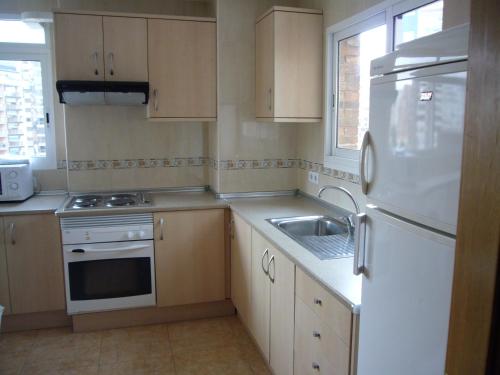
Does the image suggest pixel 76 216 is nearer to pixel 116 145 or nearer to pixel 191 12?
pixel 116 145

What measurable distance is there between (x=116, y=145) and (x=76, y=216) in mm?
743

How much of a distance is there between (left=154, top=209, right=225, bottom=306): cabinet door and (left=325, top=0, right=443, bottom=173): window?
97cm

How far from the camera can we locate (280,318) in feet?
7.57

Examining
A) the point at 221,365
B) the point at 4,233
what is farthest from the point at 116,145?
the point at 221,365

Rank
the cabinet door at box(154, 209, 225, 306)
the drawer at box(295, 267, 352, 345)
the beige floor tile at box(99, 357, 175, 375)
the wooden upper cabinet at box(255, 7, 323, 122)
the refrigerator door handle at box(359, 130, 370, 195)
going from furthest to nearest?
the cabinet door at box(154, 209, 225, 306), the wooden upper cabinet at box(255, 7, 323, 122), the beige floor tile at box(99, 357, 175, 375), the drawer at box(295, 267, 352, 345), the refrigerator door handle at box(359, 130, 370, 195)

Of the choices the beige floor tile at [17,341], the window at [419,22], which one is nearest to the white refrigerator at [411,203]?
the window at [419,22]

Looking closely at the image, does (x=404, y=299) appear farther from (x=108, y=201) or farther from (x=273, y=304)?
(x=108, y=201)

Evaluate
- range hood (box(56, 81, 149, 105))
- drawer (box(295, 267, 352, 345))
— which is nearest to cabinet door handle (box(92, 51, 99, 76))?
range hood (box(56, 81, 149, 105))

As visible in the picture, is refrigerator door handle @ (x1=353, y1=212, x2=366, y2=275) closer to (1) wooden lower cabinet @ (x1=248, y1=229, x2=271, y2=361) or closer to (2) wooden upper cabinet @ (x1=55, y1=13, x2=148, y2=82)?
(1) wooden lower cabinet @ (x1=248, y1=229, x2=271, y2=361)

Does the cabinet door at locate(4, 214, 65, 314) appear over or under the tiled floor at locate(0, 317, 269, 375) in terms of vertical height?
over

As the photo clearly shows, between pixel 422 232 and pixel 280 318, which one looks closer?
pixel 422 232

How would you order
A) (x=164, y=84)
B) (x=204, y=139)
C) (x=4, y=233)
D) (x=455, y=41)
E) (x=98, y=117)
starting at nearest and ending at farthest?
1. (x=455, y=41)
2. (x=4, y=233)
3. (x=164, y=84)
4. (x=98, y=117)
5. (x=204, y=139)

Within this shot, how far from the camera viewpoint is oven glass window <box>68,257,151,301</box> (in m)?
3.09

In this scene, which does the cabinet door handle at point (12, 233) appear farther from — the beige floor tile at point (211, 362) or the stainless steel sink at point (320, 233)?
the stainless steel sink at point (320, 233)
